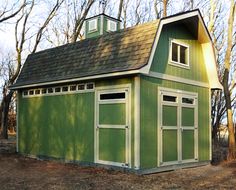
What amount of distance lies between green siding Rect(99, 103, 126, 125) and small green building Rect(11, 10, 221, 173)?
1.1 inches

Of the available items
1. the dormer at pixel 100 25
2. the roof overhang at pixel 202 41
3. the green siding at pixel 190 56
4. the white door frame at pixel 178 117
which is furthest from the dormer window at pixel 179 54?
the dormer at pixel 100 25

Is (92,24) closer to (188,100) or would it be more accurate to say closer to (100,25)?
(100,25)

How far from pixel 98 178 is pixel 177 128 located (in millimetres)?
3108

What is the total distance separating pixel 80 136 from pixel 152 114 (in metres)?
2.50

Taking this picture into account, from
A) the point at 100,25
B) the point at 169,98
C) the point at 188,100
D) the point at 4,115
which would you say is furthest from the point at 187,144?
the point at 4,115

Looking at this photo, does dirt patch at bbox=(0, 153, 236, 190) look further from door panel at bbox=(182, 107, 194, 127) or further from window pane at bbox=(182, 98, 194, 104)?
window pane at bbox=(182, 98, 194, 104)

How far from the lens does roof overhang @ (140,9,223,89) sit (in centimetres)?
934

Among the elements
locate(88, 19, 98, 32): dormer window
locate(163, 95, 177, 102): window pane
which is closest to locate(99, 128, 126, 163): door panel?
locate(163, 95, 177, 102): window pane

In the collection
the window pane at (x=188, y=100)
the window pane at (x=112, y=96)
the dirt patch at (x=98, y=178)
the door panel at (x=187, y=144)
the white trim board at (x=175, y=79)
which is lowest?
the dirt patch at (x=98, y=178)

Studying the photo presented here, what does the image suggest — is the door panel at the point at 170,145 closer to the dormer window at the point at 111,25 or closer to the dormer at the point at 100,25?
the dormer at the point at 100,25

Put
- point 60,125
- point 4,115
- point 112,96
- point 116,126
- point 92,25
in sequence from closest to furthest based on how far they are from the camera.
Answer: point 116,126, point 112,96, point 60,125, point 92,25, point 4,115

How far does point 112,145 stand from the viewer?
9.58 meters

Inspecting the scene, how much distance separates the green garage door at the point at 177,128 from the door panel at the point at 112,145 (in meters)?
1.14

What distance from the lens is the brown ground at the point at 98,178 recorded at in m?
7.69
